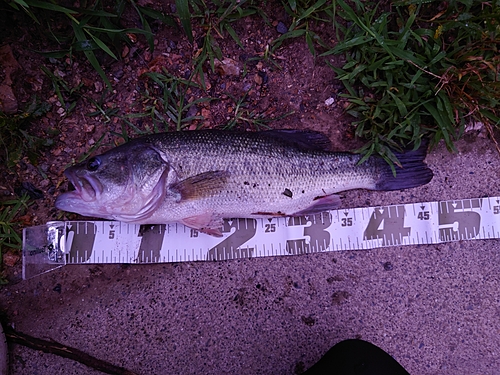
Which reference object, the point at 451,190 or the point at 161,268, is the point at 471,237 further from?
the point at 161,268

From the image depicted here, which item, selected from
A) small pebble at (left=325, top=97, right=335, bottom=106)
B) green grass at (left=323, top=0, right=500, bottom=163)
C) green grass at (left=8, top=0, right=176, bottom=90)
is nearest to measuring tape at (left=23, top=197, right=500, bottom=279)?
green grass at (left=323, top=0, right=500, bottom=163)

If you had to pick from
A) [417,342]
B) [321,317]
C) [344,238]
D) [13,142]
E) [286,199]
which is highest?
[13,142]

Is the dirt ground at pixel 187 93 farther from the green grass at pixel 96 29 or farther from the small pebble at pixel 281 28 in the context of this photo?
the green grass at pixel 96 29

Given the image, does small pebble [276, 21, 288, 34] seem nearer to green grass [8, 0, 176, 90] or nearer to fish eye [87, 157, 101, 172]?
green grass [8, 0, 176, 90]

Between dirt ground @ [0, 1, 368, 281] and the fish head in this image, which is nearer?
the fish head

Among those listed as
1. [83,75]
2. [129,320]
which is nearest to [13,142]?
[83,75]

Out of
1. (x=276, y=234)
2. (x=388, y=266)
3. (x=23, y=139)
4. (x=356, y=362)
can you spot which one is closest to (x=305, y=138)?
(x=276, y=234)

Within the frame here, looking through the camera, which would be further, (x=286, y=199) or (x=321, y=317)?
(x=321, y=317)
